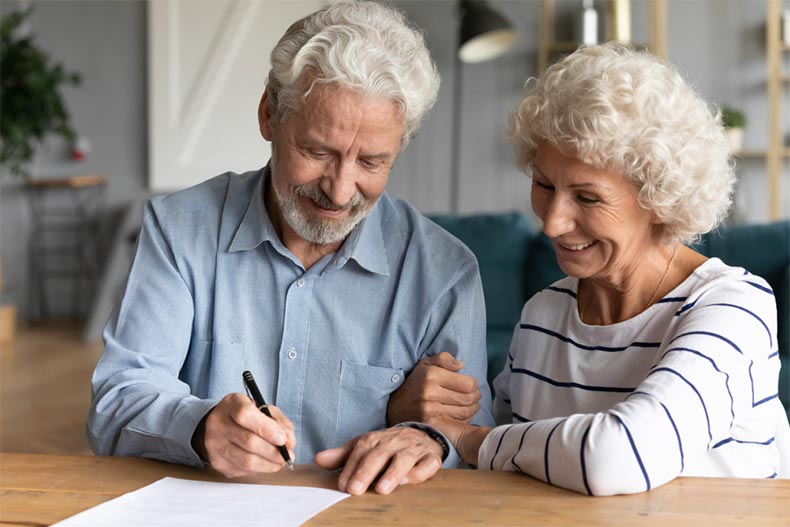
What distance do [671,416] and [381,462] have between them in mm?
391

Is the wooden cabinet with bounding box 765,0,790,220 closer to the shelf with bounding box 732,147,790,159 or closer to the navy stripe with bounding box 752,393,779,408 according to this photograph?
the shelf with bounding box 732,147,790,159

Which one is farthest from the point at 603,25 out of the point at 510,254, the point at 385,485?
the point at 385,485

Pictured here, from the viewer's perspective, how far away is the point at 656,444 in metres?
1.21

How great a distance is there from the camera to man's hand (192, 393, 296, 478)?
1247 millimetres

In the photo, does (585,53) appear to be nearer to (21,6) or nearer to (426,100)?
(426,100)

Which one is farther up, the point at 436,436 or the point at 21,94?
the point at 21,94

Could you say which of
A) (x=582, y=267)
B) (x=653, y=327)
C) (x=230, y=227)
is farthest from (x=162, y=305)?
(x=653, y=327)

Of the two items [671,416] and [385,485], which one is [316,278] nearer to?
[385,485]

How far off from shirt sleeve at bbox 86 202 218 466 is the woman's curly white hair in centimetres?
69

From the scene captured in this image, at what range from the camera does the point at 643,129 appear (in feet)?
4.76

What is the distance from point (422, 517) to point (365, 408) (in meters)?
0.62

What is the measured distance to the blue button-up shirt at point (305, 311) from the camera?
5.63 feet

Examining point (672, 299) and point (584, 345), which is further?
point (584, 345)

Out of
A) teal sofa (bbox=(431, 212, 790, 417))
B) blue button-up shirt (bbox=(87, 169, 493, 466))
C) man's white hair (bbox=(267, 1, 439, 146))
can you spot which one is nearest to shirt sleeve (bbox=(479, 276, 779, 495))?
blue button-up shirt (bbox=(87, 169, 493, 466))
